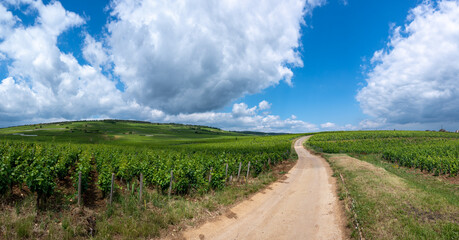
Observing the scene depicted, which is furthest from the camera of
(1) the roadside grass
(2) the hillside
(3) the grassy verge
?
(2) the hillside

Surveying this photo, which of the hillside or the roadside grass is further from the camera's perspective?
the hillside

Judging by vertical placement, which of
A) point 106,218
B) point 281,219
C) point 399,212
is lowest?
point 281,219

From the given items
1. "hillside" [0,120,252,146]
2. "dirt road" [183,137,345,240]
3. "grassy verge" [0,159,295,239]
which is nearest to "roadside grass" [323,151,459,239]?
"dirt road" [183,137,345,240]

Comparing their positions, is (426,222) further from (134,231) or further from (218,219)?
(134,231)

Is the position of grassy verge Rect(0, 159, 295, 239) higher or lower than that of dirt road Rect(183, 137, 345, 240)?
higher

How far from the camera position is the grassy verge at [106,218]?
23.0ft

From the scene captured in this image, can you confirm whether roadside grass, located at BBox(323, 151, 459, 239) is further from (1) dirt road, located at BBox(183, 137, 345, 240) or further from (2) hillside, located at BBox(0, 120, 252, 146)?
(2) hillside, located at BBox(0, 120, 252, 146)

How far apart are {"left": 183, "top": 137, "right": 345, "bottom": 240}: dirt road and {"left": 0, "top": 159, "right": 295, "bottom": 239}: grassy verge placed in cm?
96

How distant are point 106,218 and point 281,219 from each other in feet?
27.1

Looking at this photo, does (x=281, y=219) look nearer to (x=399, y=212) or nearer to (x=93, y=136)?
(x=399, y=212)

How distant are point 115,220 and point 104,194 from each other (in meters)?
3.46

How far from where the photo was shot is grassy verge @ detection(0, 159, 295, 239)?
7020mm

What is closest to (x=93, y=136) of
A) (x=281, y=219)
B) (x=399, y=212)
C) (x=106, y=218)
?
(x=106, y=218)

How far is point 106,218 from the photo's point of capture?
28.7ft
